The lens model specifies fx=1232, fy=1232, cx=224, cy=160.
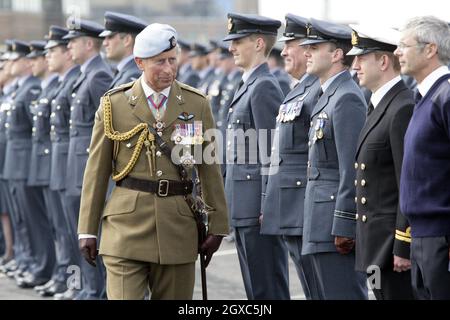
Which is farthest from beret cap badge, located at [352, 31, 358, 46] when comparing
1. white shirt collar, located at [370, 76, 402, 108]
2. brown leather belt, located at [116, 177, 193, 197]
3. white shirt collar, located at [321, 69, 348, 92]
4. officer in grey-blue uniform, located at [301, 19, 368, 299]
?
brown leather belt, located at [116, 177, 193, 197]

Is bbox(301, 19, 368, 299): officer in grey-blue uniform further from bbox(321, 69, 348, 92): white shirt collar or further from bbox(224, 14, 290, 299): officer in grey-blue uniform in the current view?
bbox(224, 14, 290, 299): officer in grey-blue uniform

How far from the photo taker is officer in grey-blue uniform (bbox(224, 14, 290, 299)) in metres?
8.59

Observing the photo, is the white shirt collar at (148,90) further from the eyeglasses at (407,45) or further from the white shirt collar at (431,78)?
the white shirt collar at (431,78)

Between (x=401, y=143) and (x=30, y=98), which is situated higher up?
(x=401, y=143)

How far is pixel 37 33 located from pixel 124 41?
5084cm

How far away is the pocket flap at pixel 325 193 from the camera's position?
743cm

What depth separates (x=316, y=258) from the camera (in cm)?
754

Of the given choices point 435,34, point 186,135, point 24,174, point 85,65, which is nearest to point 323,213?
point 186,135

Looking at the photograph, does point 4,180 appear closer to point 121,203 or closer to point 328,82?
point 328,82

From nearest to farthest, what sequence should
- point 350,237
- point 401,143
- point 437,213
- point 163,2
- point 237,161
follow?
point 437,213 < point 401,143 < point 350,237 < point 237,161 < point 163,2

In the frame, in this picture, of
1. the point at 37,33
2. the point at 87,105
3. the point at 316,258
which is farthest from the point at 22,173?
the point at 37,33

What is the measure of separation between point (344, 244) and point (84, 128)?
3569 mm

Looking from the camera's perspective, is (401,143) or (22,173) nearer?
(401,143)
